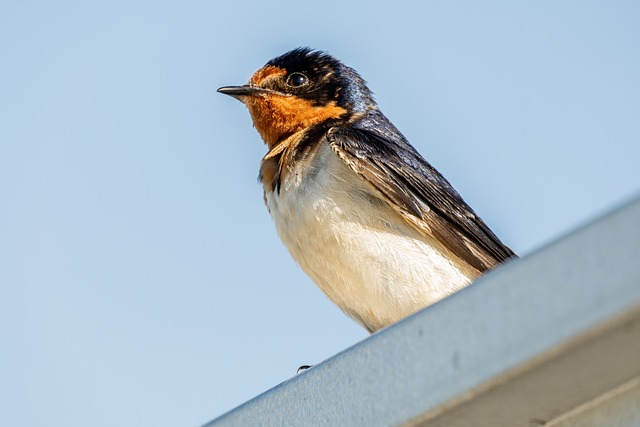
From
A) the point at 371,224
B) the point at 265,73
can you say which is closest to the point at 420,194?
the point at 371,224

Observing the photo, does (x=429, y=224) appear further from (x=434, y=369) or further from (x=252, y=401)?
(x=434, y=369)

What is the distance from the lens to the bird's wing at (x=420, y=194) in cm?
251

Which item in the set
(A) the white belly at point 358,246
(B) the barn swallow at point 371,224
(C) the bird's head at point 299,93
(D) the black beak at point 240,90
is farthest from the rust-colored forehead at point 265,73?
(A) the white belly at point 358,246

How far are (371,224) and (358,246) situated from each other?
0.07 meters

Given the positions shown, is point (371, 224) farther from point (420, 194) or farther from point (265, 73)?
point (265, 73)

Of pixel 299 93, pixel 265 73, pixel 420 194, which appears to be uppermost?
pixel 265 73

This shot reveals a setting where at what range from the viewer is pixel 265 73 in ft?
10.6

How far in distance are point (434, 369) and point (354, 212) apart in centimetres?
137

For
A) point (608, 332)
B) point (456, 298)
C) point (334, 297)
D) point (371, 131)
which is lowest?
point (608, 332)

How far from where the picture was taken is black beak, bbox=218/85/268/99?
10.1 ft

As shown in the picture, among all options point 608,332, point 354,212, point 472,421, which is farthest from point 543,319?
point 354,212

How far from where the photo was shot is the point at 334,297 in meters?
2.56

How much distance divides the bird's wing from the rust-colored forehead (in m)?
0.45

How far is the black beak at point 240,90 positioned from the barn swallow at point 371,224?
24 cm
